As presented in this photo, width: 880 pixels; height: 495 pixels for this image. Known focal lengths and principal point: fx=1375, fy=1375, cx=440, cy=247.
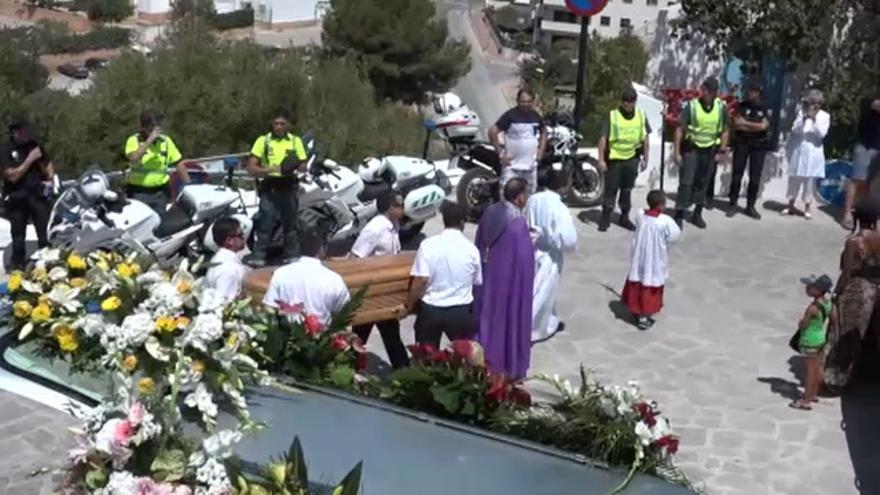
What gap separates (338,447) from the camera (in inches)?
213

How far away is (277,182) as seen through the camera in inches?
472

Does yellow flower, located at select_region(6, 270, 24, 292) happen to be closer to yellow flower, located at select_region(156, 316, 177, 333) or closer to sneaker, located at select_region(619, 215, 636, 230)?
yellow flower, located at select_region(156, 316, 177, 333)

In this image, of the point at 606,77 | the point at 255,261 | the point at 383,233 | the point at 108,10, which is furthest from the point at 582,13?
the point at 108,10

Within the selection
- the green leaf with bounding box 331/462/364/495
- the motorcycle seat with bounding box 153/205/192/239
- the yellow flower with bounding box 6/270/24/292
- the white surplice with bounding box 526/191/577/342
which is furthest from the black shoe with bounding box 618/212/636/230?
the green leaf with bounding box 331/462/364/495

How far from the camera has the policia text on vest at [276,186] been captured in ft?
39.0

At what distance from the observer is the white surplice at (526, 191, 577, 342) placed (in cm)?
1038

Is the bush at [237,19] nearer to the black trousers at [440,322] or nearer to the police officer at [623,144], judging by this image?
the police officer at [623,144]

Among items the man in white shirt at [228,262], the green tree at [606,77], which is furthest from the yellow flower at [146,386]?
the green tree at [606,77]

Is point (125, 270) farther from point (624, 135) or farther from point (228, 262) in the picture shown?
point (624, 135)

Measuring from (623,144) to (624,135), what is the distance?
0.09m

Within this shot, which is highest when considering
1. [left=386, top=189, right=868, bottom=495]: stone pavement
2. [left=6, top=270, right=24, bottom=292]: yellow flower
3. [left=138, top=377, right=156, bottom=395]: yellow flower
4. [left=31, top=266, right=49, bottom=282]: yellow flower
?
[left=31, top=266, right=49, bottom=282]: yellow flower

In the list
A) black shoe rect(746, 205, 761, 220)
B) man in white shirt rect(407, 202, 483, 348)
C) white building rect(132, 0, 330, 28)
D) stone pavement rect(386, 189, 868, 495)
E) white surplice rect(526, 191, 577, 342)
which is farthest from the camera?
white building rect(132, 0, 330, 28)

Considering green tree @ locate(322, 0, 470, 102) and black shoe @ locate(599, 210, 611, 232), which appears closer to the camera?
black shoe @ locate(599, 210, 611, 232)

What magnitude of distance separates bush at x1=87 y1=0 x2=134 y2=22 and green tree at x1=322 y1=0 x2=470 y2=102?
102 ft
